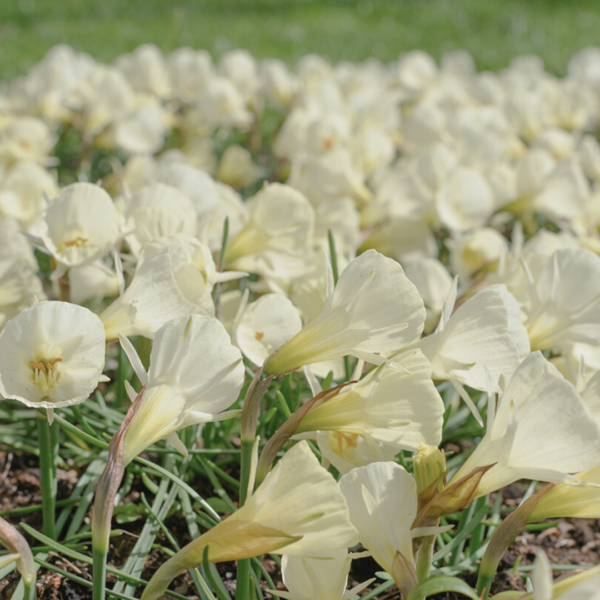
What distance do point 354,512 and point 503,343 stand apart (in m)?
0.27

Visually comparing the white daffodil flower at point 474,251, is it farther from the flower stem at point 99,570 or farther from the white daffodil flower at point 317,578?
the flower stem at point 99,570

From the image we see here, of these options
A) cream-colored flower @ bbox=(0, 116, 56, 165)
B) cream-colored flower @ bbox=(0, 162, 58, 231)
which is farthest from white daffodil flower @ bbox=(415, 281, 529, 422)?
cream-colored flower @ bbox=(0, 116, 56, 165)

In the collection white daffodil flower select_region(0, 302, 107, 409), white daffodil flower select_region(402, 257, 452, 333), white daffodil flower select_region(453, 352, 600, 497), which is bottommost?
white daffodil flower select_region(402, 257, 452, 333)

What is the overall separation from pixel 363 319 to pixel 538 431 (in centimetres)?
20

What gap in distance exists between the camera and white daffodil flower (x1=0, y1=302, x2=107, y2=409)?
0.72 m

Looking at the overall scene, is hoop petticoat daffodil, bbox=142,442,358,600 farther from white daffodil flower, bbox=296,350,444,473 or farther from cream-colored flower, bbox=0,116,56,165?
cream-colored flower, bbox=0,116,56,165

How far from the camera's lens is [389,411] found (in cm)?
74

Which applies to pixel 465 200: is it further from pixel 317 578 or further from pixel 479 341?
pixel 317 578

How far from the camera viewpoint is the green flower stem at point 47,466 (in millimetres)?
901

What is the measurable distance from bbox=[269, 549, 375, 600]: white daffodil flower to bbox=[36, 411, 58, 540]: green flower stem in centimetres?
37

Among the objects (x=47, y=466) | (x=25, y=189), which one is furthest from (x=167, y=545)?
(x=25, y=189)

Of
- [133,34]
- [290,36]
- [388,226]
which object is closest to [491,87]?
[388,226]

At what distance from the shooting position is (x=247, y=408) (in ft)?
2.34

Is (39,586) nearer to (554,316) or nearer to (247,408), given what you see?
(247,408)
